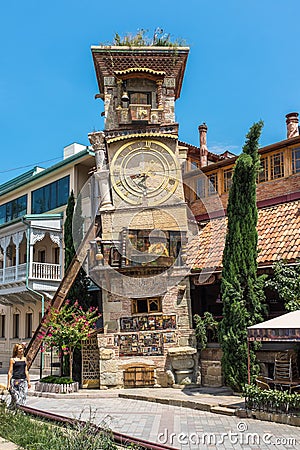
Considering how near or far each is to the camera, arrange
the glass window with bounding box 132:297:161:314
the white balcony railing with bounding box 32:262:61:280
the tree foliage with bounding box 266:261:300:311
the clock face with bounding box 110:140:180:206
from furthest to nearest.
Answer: the white balcony railing with bounding box 32:262:61:280
the clock face with bounding box 110:140:180:206
the glass window with bounding box 132:297:161:314
the tree foliage with bounding box 266:261:300:311

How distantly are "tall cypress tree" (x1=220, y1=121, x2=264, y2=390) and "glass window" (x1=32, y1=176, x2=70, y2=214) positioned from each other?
12720mm

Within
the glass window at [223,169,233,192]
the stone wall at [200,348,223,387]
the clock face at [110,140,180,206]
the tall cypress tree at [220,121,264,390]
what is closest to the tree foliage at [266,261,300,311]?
the tall cypress tree at [220,121,264,390]

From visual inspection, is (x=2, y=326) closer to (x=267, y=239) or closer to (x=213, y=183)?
(x=213, y=183)

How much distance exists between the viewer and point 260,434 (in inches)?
403

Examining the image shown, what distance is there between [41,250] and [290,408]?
18618 mm

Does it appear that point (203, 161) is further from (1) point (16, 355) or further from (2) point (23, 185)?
(1) point (16, 355)

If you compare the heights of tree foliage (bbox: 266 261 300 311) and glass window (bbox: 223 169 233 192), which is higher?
glass window (bbox: 223 169 233 192)

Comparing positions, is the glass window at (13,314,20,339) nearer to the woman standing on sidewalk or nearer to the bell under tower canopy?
the bell under tower canopy

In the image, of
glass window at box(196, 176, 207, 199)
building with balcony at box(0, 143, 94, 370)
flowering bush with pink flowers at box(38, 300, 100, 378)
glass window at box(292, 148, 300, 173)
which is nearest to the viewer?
flowering bush with pink flowers at box(38, 300, 100, 378)

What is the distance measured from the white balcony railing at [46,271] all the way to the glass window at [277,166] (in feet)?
36.8

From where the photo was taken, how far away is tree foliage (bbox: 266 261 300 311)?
1399 cm

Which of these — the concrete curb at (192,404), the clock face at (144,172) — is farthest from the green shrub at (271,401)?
the clock face at (144,172)

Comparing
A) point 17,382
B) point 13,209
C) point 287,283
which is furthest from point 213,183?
point 13,209

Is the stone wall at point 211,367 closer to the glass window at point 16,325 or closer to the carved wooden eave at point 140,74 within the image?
the carved wooden eave at point 140,74
